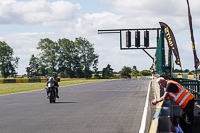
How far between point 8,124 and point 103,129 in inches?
118

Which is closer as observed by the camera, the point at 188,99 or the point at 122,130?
the point at 188,99

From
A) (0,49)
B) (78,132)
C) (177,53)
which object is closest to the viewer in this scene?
(78,132)

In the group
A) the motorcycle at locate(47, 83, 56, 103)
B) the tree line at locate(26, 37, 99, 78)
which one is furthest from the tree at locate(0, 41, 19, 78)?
the motorcycle at locate(47, 83, 56, 103)

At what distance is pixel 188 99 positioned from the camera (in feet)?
24.2

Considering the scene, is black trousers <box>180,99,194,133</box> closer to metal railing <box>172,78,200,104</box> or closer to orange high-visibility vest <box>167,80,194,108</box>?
orange high-visibility vest <box>167,80,194,108</box>

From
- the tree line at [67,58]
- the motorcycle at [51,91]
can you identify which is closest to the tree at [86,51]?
the tree line at [67,58]

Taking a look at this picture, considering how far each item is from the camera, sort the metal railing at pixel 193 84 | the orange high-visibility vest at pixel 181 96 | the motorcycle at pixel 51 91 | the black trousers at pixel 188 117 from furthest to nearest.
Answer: the motorcycle at pixel 51 91 → the metal railing at pixel 193 84 → the black trousers at pixel 188 117 → the orange high-visibility vest at pixel 181 96

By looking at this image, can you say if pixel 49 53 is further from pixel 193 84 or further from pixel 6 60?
A: pixel 193 84

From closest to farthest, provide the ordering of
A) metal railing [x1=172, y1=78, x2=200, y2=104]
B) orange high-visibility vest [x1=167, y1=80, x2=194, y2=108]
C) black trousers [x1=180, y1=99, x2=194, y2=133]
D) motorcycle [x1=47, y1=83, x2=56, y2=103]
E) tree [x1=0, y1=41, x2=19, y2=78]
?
orange high-visibility vest [x1=167, y1=80, x2=194, y2=108] < black trousers [x1=180, y1=99, x2=194, y2=133] < metal railing [x1=172, y1=78, x2=200, y2=104] < motorcycle [x1=47, y1=83, x2=56, y2=103] < tree [x1=0, y1=41, x2=19, y2=78]

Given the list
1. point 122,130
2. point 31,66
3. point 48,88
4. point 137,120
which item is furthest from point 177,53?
point 31,66

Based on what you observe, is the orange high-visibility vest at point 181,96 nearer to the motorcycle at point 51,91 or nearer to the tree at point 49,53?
the motorcycle at point 51,91

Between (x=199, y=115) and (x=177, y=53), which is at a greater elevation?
(x=177, y=53)

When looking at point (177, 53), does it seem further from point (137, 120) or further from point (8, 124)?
point (8, 124)

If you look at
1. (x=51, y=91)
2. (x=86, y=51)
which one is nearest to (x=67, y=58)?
(x=86, y=51)
